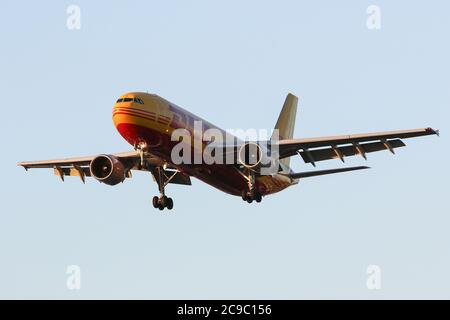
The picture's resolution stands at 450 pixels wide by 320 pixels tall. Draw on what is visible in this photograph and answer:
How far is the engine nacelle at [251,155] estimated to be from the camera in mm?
60406

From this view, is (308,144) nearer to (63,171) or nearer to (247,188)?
(247,188)

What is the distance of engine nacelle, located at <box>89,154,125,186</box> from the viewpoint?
6256cm

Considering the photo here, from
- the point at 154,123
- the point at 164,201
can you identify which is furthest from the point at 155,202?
the point at 154,123

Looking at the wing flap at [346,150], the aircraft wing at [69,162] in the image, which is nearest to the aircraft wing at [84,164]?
the aircraft wing at [69,162]

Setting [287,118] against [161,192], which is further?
[287,118]

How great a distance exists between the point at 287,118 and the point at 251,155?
15647 mm

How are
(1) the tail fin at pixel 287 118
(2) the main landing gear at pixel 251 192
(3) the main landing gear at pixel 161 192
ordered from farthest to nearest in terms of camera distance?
(1) the tail fin at pixel 287 118
(3) the main landing gear at pixel 161 192
(2) the main landing gear at pixel 251 192

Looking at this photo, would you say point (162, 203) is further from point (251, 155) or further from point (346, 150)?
point (346, 150)

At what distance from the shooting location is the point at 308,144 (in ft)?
201

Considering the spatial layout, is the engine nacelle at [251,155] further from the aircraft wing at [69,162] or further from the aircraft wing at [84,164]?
the aircraft wing at [69,162]

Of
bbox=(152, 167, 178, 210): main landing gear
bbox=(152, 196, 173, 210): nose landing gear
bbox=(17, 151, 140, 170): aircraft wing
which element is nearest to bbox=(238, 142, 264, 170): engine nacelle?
bbox=(152, 167, 178, 210): main landing gear

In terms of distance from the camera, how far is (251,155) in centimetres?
6047

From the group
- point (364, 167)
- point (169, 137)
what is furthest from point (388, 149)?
point (169, 137)
